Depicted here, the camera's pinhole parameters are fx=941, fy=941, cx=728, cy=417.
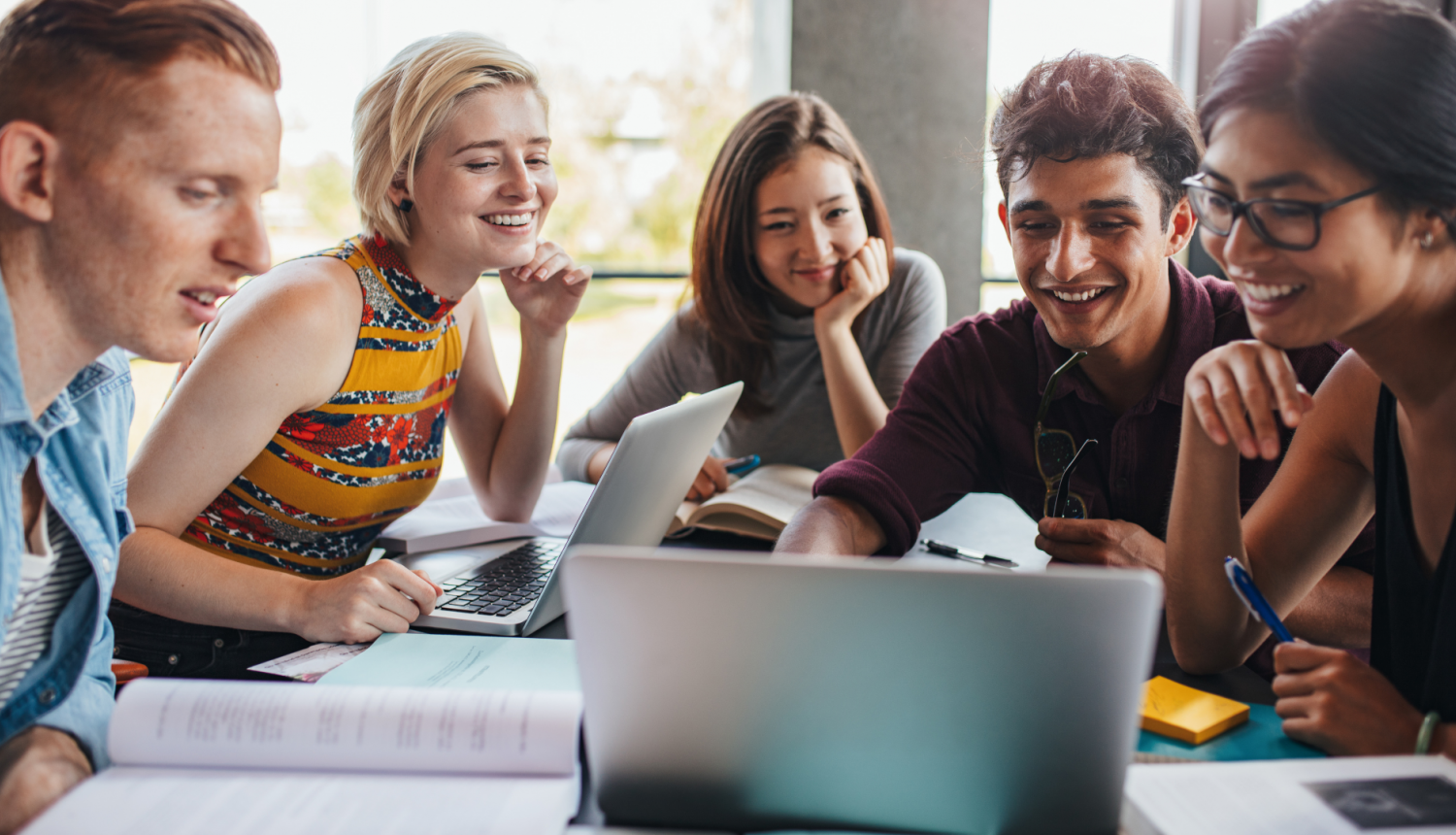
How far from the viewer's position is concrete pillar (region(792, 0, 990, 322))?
3270 millimetres

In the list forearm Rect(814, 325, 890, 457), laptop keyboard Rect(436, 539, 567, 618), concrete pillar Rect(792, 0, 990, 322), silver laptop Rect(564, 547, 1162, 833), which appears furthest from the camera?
concrete pillar Rect(792, 0, 990, 322)

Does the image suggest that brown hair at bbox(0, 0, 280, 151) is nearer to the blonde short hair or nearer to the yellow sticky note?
the blonde short hair

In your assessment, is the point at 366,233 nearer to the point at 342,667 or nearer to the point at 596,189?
the point at 342,667

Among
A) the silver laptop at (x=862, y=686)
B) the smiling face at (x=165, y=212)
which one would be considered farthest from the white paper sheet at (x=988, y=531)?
the smiling face at (x=165, y=212)

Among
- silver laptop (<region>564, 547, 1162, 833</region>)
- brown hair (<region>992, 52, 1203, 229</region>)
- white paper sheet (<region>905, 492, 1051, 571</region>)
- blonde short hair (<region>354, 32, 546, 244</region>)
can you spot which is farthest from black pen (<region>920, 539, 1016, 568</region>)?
blonde short hair (<region>354, 32, 546, 244</region>)

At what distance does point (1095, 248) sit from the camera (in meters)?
1.37

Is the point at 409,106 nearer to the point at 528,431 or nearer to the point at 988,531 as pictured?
the point at 528,431

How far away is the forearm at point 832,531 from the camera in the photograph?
1.31 m

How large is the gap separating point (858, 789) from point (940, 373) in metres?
1.01

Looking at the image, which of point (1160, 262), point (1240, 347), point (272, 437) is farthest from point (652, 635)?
point (1160, 262)

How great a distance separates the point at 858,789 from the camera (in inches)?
26.4

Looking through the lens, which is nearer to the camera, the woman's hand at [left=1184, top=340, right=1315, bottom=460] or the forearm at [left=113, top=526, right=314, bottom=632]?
the woman's hand at [left=1184, top=340, right=1315, bottom=460]

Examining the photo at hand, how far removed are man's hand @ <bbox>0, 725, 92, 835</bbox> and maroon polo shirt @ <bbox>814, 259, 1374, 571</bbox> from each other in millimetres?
986

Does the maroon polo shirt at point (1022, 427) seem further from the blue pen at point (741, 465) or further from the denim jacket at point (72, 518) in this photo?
the denim jacket at point (72, 518)
